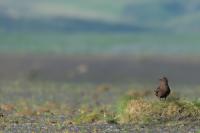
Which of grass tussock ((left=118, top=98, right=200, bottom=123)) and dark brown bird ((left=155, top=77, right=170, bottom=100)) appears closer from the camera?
dark brown bird ((left=155, top=77, right=170, bottom=100))

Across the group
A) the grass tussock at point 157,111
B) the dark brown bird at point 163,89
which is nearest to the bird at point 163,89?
the dark brown bird at point 163,89

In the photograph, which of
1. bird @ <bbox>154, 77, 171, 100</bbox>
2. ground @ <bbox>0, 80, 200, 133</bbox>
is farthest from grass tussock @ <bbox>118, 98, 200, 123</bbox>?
bird @ <bbox>154, 77, 171, 100</bbox>

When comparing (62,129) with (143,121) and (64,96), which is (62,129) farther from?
(64,96)

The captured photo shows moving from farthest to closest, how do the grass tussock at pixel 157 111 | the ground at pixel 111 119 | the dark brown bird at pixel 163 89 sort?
the grass tussock at pixel 157 111
the dark brown bird at pixel 163 89
the ground at pixel 111 119

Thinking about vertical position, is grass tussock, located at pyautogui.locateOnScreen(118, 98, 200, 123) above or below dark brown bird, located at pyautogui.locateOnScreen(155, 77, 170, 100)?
below

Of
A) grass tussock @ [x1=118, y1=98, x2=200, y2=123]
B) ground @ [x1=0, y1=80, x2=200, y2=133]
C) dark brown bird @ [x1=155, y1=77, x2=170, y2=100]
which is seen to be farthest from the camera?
grass tussock @ [x1=118, y1=98, x2=200, y2=123]

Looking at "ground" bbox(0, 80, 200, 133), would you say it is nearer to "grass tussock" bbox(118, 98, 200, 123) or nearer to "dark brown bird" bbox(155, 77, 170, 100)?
"grass tussock" bbox(118, 98, 200, 123)

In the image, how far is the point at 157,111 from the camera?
23.8m

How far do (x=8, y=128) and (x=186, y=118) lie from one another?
4322mm

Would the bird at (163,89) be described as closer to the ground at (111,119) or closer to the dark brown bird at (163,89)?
the dark brown bird at (163,89)

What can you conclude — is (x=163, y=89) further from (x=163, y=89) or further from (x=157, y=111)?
(x=157, y=111)

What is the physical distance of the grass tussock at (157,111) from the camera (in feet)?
77.7

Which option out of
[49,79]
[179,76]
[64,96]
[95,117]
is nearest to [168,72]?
[179,76]

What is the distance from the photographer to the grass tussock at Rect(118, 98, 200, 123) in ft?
77.7
